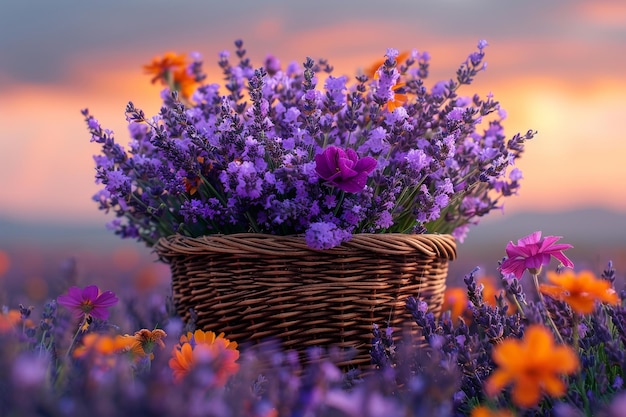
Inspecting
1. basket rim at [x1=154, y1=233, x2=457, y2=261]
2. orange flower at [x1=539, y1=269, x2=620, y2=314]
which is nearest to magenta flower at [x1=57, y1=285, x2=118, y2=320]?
basket rim at [x1=154, y1=233, x2=457, y2=261]

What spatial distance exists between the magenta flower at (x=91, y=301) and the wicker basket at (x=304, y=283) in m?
0.26

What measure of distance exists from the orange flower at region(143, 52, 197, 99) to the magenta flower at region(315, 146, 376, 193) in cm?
106

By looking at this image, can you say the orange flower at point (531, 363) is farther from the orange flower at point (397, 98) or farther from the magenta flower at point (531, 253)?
the orange flower at point (397, 98)

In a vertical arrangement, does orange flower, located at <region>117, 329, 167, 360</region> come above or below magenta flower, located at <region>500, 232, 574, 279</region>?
below

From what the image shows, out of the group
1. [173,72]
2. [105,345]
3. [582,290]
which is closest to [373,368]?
[582,290]

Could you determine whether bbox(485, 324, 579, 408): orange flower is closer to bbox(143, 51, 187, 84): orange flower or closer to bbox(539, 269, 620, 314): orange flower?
bbox(539, 269, 620, 314): orange flower

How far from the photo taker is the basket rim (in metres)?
1.98

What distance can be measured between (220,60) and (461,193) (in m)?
0.93

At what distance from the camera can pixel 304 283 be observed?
2.04 metres

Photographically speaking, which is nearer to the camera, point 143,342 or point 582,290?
point 582,290

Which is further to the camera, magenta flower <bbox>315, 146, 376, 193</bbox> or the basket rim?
the basket rim

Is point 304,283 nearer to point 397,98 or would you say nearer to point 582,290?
point 397,98

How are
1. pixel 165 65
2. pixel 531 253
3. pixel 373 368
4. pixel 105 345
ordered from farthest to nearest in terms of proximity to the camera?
1. pixel 165 65
2. pixel 373 368
3. pixel 531 253
4. pixel 105 345

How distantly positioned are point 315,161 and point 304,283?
0.35m
